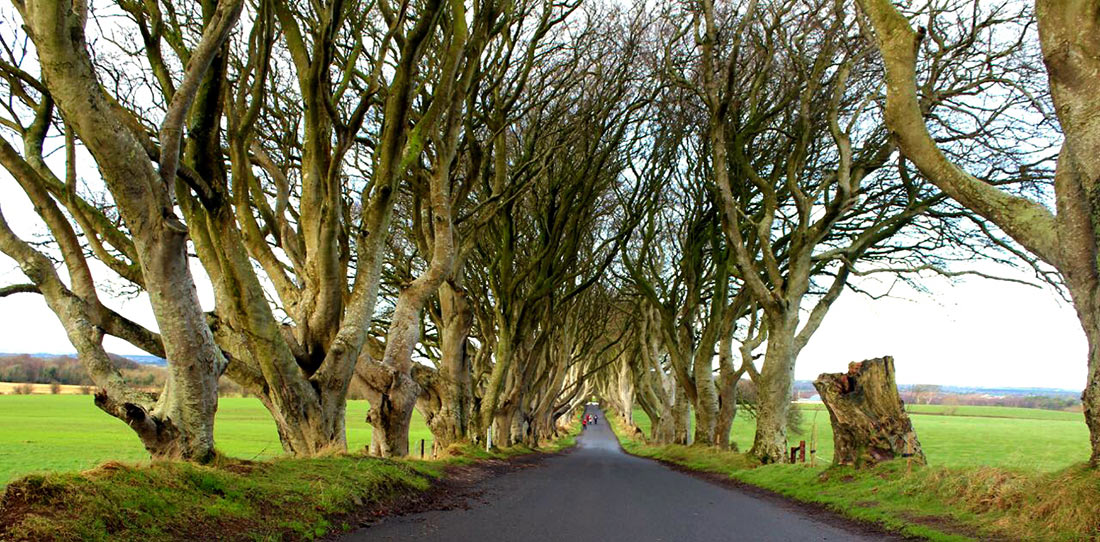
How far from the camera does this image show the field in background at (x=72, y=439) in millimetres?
16375

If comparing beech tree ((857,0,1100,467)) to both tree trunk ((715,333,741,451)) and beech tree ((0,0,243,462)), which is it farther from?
tree trunk ((715,333,741,451))

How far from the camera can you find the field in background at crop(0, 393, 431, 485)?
53.7ft

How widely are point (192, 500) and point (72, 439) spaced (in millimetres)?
32142

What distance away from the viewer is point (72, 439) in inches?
1208

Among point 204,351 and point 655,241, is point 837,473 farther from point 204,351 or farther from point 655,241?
point 655,241

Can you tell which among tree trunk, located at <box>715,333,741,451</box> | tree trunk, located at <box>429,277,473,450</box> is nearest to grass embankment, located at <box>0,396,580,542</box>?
tree trunk, located at <box>429,277,473,450</box>

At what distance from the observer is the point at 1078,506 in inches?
226

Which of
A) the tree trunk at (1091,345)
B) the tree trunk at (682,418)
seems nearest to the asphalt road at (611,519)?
the tree trunk at (1091,345)

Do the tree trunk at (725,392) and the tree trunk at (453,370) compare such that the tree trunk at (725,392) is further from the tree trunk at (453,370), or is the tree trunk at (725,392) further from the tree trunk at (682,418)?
the tree trunk at (453,370)

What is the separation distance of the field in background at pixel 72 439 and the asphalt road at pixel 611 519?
270 cm

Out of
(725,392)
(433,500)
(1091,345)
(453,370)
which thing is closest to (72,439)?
(453,370)

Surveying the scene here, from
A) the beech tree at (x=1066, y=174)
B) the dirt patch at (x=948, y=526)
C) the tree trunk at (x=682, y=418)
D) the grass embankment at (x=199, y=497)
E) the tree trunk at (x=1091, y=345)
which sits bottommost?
the tree trunk at (x=682, y=418)

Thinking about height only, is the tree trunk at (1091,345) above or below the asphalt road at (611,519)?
above

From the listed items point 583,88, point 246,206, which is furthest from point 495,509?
point 583,88
